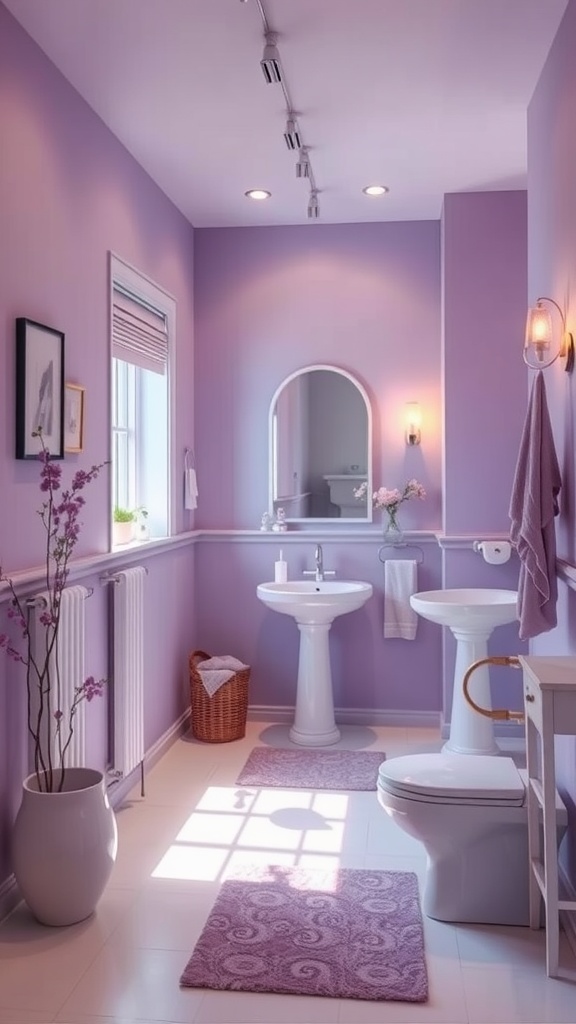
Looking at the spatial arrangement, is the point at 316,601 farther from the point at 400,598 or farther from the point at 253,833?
the point at 253,833

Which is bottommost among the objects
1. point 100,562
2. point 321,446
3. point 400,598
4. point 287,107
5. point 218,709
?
point 218,709

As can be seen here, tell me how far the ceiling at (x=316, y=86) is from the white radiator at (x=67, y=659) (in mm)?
1711

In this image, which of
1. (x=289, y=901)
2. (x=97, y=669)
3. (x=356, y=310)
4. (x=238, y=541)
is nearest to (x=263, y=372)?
(x=356, y=310)

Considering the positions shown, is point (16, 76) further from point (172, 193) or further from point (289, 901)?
point (289, 901)

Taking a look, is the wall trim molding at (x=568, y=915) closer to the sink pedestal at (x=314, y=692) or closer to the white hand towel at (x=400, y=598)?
the sink pedestal at (x=314, y=692)

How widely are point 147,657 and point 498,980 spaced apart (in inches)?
78.1

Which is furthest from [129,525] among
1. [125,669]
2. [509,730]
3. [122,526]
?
[509,730]

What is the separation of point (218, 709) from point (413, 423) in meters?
1.72

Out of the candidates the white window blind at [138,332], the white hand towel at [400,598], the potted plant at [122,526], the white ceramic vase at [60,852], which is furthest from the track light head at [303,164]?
the white ceramic vase at [60,852]

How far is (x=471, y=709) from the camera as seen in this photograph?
3654 mm

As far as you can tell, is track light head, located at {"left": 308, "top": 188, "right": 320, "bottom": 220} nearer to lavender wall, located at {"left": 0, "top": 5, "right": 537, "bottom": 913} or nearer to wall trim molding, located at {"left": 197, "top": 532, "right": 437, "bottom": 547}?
lavender wall, located at {"left": 0, "top": 5, "right": 537, "bottom": 913}

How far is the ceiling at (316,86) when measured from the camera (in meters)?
2.47

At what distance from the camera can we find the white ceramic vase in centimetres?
226

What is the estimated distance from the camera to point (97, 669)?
306 centimetres
